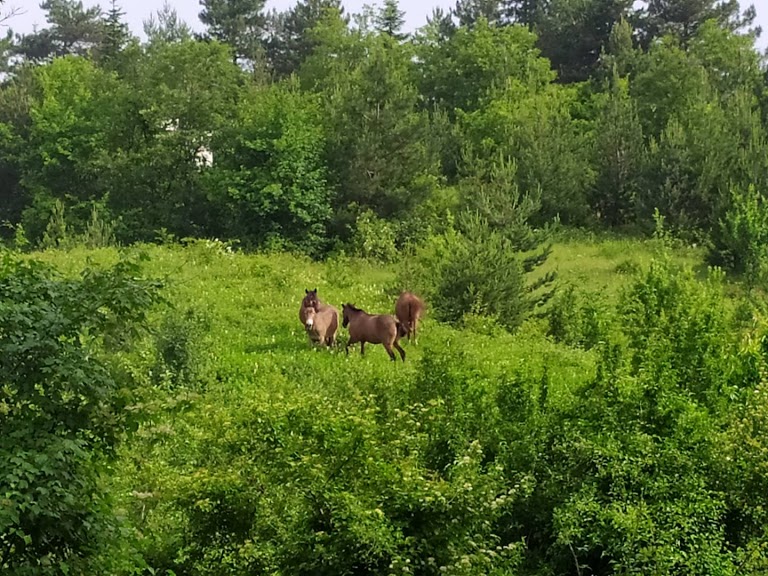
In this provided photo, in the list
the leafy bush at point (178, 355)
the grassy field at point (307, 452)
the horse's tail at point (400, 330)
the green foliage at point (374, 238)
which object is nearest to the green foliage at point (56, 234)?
the green foliage at point (374, 238)

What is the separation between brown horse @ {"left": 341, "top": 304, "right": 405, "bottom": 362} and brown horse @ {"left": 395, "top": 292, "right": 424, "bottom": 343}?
3.80 ft

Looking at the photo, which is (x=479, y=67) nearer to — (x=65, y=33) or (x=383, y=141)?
(x=383, y=141)

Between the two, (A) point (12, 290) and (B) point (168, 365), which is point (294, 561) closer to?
(A) point (12, 290)

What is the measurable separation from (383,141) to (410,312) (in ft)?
49.0

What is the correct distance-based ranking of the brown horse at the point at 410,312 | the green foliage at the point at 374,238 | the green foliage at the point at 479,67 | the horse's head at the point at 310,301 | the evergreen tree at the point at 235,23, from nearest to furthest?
the horse's head at the point at 310,301 < the brown horse at the point at 410,312 < the green foliage at the point at 374,238 < the green foliage at the point at 479,67 < the evergreen tree at the point at 235,23

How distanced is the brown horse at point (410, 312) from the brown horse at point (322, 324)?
1.70 meters

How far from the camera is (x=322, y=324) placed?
1702cm

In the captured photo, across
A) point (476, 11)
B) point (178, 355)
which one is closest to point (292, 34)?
point (476, 11)

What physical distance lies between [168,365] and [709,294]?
8177 millimetres

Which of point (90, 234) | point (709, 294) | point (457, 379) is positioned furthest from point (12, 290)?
point (90, 234)

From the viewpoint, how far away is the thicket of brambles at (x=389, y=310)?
692 cm

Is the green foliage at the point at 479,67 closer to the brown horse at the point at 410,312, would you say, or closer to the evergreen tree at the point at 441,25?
the evergreen tree at the point at 441,25

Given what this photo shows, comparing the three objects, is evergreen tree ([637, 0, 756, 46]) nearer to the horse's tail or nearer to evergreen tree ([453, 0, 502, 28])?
evergreen tree ([453, 0, 502, 28])

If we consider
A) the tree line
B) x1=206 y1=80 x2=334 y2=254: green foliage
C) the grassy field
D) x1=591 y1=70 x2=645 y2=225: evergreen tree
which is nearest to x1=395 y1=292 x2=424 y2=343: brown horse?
the grassy field
